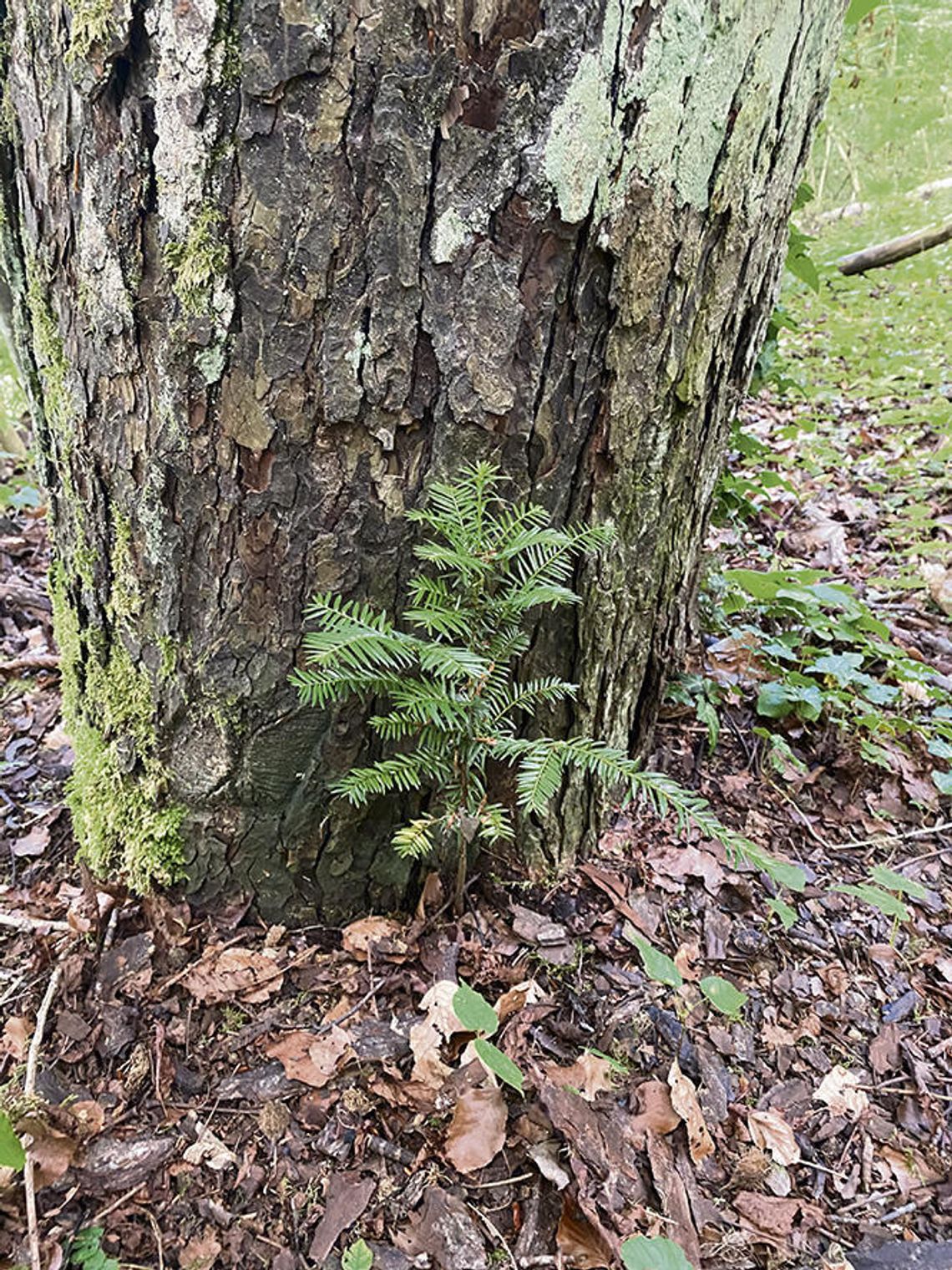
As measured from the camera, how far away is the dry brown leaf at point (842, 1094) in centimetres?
175

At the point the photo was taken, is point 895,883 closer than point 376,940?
No

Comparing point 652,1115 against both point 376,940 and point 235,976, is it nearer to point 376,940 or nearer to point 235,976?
point 376,940

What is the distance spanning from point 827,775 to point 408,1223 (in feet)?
5.69

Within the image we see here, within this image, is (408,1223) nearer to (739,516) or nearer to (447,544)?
(447,544)

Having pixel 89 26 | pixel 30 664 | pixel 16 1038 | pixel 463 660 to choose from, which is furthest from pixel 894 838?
pixel 30 664

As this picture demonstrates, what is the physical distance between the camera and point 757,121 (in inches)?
57.2

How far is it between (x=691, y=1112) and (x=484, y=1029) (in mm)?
476

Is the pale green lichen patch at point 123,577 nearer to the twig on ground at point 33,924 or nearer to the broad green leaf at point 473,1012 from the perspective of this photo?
the twig on ground at point 33,924

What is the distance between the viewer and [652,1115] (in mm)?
1608

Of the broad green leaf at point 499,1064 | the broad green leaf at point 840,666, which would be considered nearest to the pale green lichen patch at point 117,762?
the broad green leaf at point 499,1064

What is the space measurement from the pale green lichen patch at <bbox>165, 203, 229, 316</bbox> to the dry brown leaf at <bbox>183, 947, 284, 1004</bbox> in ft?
4.25

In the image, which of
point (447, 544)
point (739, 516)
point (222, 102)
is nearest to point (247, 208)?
point (222, 102)

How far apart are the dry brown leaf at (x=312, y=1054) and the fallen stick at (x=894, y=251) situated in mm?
9049

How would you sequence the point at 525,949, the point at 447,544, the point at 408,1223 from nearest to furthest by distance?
the point at 408,1223 → the point at 447,544 → the point at 525,949
